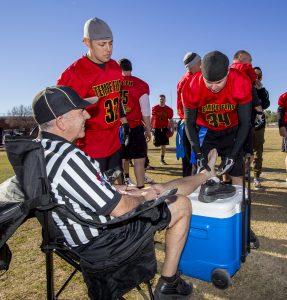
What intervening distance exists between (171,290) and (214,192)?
2.74 ft

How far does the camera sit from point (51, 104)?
1884 mm

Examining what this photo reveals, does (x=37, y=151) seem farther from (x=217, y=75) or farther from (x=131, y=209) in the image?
(x=217, y=75)

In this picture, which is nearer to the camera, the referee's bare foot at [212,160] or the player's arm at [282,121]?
the referee's bare foot at [212,160]

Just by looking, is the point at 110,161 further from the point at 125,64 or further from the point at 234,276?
the point at 125,64

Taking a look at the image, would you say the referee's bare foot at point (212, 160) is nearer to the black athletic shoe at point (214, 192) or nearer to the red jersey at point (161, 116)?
the black athletic shoe at point (214, 192)

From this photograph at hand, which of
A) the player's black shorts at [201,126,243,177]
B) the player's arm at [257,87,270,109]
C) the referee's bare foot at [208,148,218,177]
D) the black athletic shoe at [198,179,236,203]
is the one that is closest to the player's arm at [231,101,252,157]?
the referee's bare foot at [208,148,218,177]

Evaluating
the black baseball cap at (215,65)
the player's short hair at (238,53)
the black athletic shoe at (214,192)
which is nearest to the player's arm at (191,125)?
the black baseball cap at (215,65)

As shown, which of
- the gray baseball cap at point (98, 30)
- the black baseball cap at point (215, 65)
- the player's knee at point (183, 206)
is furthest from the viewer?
the gray baseball cap at point (98, 30)

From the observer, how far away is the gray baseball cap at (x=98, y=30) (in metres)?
3.26

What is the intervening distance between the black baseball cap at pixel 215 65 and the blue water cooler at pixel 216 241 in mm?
1185

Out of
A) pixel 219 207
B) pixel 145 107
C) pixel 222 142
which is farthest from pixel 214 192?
pixel 145 107

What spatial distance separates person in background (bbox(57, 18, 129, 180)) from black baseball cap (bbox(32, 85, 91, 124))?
1418 mm

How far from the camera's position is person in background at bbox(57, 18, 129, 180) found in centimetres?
330

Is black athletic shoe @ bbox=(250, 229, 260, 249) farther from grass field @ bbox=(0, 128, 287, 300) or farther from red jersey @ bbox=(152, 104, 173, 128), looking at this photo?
red jersey @ bbox=(152, 104, 173, 128)
